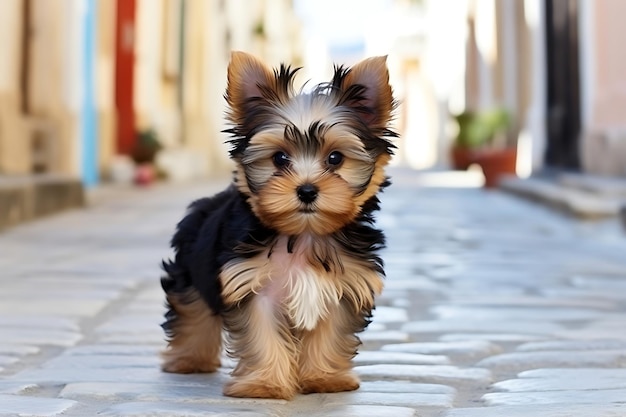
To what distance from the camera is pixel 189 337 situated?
11.1 ft

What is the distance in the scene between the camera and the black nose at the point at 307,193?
2713 millimetres

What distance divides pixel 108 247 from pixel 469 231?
3.29m

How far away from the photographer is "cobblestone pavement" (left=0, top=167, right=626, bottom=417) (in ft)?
9.50

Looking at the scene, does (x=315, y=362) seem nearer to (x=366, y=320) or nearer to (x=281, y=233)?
(x=366, y=320)

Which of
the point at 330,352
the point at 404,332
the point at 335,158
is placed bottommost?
the point at 404,332

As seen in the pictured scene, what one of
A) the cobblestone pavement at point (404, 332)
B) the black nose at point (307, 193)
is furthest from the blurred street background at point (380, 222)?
the black nose at point (307, 193)

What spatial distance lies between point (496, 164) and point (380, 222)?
348 inches

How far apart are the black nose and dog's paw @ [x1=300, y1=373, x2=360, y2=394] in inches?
22.4

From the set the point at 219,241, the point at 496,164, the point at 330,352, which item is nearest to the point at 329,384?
the point at 330,352

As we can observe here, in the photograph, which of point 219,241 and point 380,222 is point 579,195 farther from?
point 219,241

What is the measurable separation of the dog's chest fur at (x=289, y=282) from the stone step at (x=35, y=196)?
6023 mm

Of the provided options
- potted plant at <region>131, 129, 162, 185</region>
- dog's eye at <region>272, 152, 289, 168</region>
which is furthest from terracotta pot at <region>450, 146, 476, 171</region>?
dog's eye at <region>272, 152, 289, 168</region>

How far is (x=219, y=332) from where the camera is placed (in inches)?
136

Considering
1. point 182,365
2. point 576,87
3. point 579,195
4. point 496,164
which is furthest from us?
point 496,164
